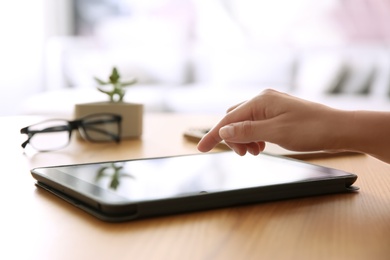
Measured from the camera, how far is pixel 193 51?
434cm

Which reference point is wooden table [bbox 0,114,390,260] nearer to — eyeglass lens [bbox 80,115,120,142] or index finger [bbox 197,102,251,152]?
index finger [bbox 197,102,251,152]

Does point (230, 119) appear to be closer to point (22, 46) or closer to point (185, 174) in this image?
point (185, 174)

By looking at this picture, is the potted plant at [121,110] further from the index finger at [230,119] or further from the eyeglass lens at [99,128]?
the index finger at [230,119]

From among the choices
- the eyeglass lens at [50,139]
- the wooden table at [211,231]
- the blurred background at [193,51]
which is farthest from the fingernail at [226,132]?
the blurred background at [193,51]

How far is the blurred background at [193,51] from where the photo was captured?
3.55 metres

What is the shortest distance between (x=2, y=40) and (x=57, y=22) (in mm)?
786

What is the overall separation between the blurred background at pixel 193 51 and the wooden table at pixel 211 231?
8.76ft

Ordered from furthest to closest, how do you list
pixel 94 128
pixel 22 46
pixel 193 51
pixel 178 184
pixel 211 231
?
1. pixel 193 51
2. pixel 22 46
3. pixel 94 128
4. pixel 178 184
5. pixel 211 231

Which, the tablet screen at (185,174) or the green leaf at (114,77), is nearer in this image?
the tablet screen at (185,174)

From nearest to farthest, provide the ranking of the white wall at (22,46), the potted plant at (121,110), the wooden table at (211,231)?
the wooden table at (211,231) < the potted plant at (121,110) < the white wall at (22,46)

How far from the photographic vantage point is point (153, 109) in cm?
347

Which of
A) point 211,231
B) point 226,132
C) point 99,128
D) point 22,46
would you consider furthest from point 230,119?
point 22,46

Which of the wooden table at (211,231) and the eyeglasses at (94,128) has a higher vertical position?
the wooden table at (211,231)

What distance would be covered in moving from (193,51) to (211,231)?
3.89m
